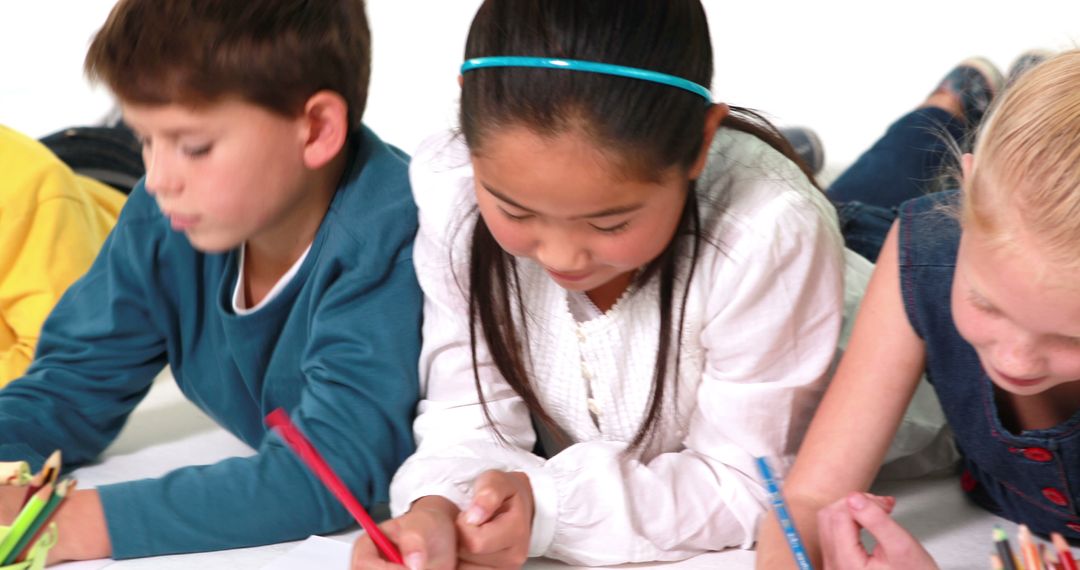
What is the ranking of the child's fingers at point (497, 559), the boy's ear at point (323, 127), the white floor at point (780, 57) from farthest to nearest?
the white floor at point (780, 57), the boy's ear at point (323, 127), the child's fingers at point (497, 559)

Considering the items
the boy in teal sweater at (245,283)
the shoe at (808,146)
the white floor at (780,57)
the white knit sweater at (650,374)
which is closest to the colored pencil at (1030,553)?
the white knit sweater at (650,374)

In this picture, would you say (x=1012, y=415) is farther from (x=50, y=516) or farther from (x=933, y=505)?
(x=50, y=516)

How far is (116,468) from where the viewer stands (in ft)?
3.75

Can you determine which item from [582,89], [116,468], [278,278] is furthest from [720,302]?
[116,468]

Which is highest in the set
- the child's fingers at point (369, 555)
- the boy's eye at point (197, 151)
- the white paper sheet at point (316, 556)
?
the boy's eye at point (197, 151)

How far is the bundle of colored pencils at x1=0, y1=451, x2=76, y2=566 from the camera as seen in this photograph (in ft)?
2.23

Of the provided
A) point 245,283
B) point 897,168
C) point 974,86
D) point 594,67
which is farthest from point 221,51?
point 974,86

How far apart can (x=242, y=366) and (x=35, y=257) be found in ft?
1.00

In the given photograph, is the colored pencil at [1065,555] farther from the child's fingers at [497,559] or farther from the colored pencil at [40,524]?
the colored pencil at [40,524]

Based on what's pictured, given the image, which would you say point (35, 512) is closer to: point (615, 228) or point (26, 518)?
point (26, 518)

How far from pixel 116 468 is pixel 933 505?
2.16 ft

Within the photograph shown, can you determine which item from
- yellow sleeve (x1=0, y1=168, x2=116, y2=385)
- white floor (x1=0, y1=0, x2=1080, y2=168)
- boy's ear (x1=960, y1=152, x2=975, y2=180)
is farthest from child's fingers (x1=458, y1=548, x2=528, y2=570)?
white floor (x1=0, y1=0, x2=1080, y2=168)

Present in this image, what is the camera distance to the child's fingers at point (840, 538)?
84cm

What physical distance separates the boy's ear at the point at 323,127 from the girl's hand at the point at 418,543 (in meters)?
0.28
